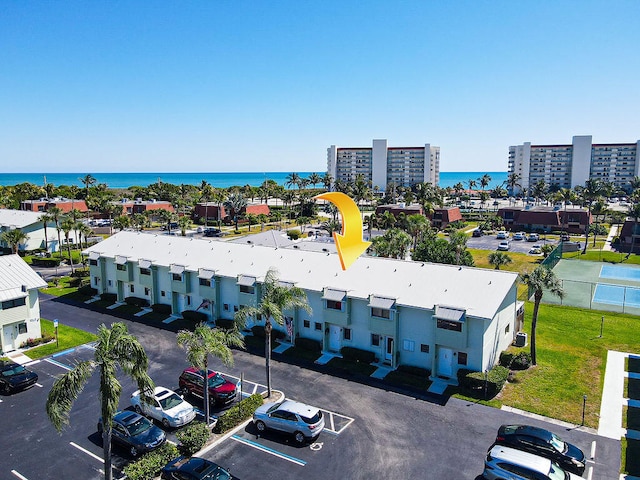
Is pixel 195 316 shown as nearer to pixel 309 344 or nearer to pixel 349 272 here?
pixel 309 344

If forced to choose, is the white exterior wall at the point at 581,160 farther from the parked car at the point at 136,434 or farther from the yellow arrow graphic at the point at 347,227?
the parked car at the point at 136,434

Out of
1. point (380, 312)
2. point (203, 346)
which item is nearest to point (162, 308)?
point (380, 312)

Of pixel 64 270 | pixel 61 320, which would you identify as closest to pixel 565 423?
pixel 61 320

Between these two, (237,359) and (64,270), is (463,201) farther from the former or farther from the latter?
(237,359)

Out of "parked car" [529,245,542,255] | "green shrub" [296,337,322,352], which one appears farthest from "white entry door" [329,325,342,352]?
"parked car" [529,245,542,255]

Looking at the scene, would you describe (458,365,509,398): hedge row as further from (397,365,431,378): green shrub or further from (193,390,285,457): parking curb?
(193,390,285,457): parking curb

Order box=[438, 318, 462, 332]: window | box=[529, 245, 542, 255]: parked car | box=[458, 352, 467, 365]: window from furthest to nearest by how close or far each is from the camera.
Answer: box=[529, 245, 542, 255]: parked car < box=[458, 352, 467, 365]: window < box=[438, 318, 462, 332]: window
